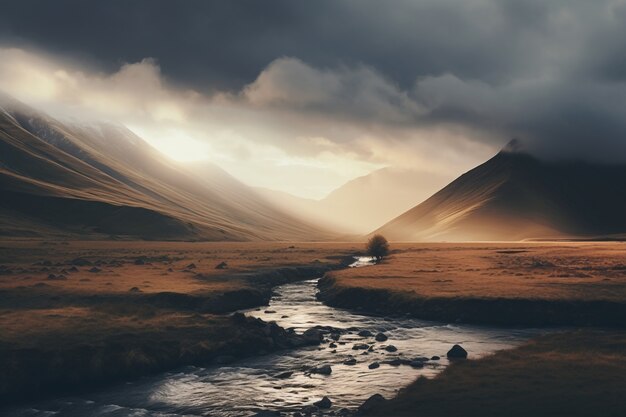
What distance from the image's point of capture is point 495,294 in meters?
64.2

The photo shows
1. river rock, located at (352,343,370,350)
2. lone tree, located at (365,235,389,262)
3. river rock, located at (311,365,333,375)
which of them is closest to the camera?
river rock, located at (311,365,333,375)

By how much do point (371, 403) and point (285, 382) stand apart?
874 cm

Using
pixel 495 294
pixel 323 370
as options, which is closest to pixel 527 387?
pixel 323 370

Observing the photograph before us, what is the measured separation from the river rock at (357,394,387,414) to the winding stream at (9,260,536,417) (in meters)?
1.37

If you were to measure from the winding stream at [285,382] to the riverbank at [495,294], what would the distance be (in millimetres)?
5748

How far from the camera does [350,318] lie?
2464 inches

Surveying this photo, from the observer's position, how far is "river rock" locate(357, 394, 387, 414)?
31056 mm

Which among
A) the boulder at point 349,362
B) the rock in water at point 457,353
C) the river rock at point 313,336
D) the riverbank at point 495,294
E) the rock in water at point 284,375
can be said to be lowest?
the rock in water at point 284,375

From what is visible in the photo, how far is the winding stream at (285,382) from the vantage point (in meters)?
33.8

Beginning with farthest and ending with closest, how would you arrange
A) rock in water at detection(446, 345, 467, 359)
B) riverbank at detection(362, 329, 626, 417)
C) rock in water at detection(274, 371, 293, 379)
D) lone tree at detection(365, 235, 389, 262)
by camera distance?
lone tree at detection(365, 235, 389, 262) → rock in water at detection(446, 345, 467, 359) → rock in water at detection(274, 371, 293, 379) → riverbank at detection(362, 329, 626, 417)

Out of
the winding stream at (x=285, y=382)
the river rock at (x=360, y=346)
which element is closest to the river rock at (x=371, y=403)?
the winding stream at (x=285, y=382)

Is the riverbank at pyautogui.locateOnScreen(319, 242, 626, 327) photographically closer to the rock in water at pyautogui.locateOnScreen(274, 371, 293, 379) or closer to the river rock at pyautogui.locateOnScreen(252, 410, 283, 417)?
the rock in water at pyautogui.locateOnScreen(274, 371, 293, 379)

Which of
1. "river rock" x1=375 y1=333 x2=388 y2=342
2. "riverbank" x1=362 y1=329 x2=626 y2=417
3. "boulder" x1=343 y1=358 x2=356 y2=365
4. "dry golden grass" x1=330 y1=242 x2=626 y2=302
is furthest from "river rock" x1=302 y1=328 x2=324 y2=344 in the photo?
"dry golden grass" x1=330 y1=242 x2=626 y2=302

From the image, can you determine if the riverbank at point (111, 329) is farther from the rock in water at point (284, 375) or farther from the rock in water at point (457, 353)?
the rock in water at point (457, 353)
